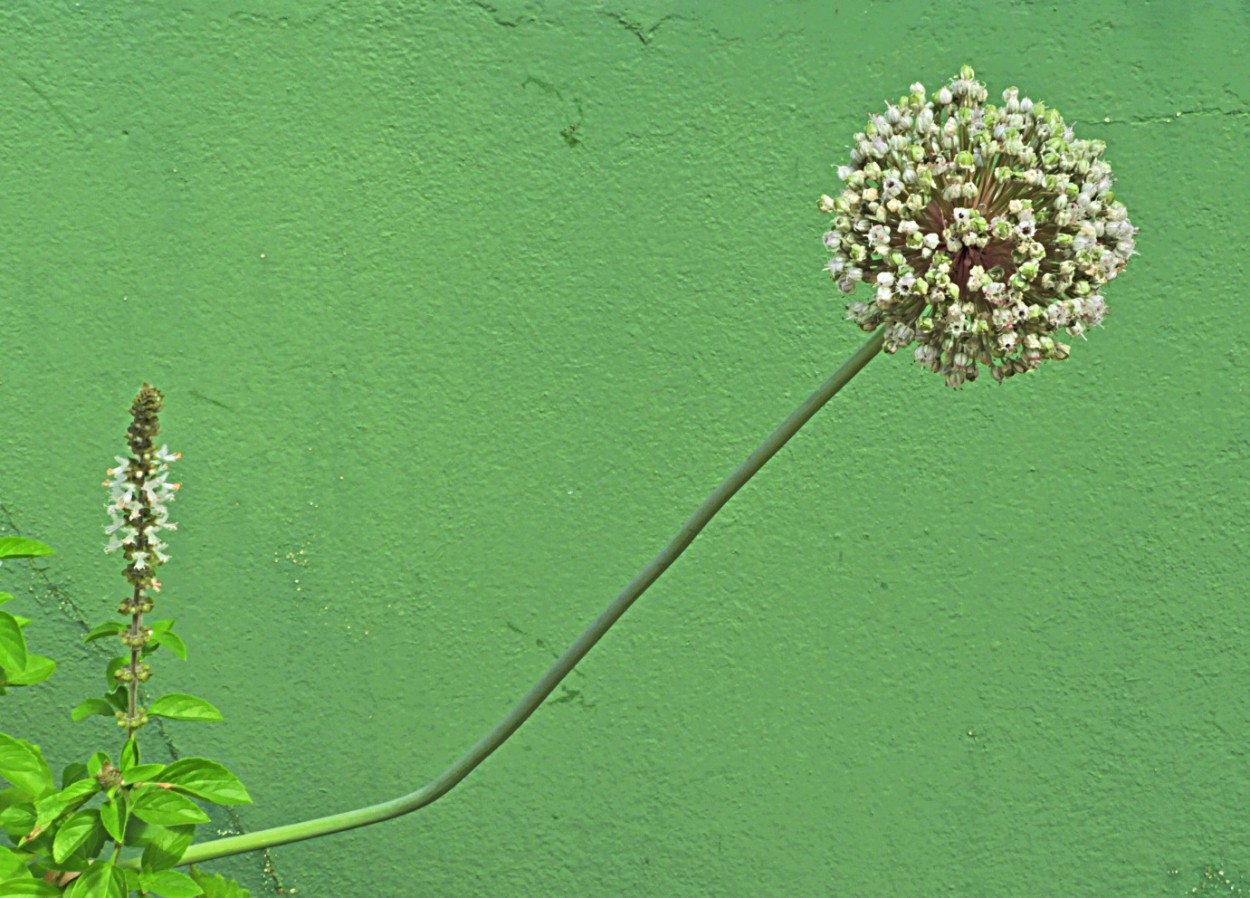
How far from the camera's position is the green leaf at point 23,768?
0.86 metres

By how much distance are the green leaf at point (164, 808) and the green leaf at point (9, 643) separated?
113 mm

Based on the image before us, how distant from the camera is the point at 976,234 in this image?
2.60 feet

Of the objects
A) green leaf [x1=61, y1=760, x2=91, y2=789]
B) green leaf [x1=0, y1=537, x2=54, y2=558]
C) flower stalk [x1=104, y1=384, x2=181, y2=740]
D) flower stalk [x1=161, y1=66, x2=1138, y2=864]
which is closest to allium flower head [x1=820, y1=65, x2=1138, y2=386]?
flower stalk [x1=161, y1=66, x2=1138, y2=864]

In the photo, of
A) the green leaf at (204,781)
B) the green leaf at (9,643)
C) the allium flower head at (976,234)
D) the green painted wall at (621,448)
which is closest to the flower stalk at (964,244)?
the allium flower head at (976,234)

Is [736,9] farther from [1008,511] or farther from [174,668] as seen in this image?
[174,668]

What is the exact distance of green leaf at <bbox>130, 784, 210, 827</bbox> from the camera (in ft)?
2.77

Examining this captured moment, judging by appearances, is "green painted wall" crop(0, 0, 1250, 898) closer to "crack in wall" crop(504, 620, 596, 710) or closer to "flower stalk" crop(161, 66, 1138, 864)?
"crack in wall" crop(504, 620, 596, 710)

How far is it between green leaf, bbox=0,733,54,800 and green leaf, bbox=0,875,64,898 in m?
0.06

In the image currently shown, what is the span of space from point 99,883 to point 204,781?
0.08m

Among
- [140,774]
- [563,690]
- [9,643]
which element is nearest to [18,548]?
[9,643]

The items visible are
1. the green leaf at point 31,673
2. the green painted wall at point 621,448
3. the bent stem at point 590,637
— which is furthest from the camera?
the green painted wall at point 621,448

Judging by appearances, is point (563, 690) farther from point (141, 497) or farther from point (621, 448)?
point (141, 497)

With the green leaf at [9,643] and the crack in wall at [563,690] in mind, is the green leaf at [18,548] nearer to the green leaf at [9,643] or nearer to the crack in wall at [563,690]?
the green leaf at [9,643]

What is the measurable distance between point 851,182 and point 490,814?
29.5 inches
